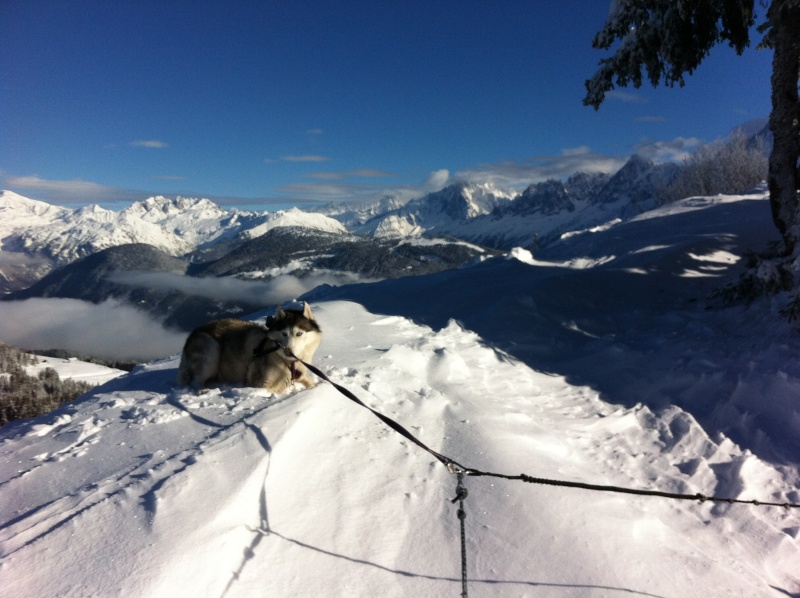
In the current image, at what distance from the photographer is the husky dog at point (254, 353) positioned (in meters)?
5.33

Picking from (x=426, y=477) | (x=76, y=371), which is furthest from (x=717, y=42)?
(x=76, y=371)

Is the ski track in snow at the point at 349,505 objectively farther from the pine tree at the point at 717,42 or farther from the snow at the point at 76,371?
the snow at the point at 76,371

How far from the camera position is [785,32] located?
27.8ft

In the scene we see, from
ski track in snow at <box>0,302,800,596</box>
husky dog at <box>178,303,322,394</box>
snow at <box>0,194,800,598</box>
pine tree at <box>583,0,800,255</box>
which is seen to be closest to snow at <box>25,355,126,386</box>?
husky dog at <box>178,303,322,394</box>

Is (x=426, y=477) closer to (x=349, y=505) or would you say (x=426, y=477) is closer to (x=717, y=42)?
(x=349, y=505)

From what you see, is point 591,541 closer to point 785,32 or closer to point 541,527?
point 541,527

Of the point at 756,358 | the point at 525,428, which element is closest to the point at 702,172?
the point at 756,358

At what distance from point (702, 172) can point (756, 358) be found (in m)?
58.2

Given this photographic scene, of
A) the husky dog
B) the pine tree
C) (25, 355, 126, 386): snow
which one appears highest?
the pine tree

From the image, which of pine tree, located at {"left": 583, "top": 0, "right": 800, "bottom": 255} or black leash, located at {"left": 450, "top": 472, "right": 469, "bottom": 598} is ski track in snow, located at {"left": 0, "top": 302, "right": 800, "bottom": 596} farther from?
pine tree, located at {"left": 583, "top": 0, "right": 800, "bottom": 255}

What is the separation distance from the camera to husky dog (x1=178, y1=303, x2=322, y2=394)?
5332 mm

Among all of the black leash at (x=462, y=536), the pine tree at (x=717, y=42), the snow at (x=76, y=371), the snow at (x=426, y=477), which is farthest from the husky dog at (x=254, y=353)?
the snow at (x=76, y=371)

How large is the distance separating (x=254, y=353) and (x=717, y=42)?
1289cm

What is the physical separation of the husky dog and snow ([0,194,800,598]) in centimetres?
33
